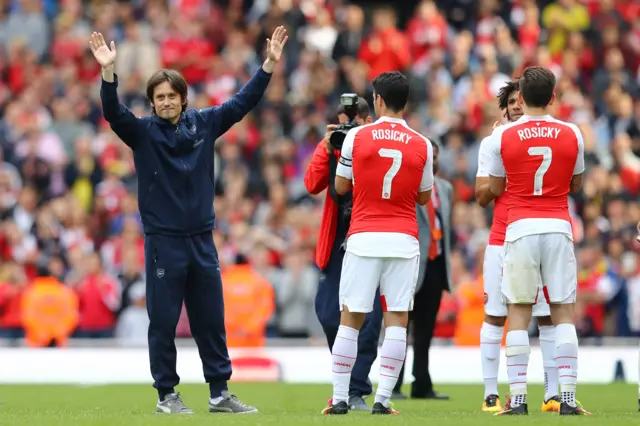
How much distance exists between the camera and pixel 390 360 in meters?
9.77

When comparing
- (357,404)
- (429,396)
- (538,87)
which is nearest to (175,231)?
(357,404)

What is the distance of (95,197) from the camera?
2034cm

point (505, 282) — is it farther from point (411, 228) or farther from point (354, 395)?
point (354, 395)

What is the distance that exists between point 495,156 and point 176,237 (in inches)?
93.4

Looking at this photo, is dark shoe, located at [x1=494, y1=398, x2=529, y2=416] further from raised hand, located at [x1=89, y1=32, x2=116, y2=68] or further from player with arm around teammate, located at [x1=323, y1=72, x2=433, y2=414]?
raised hand, located at [x1=89, y1=32, x2=116, y2=68]

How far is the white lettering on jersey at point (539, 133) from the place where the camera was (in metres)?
9.65

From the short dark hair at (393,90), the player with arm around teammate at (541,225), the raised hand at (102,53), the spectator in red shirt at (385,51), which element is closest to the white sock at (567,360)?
the player with arm around teammate at (541,225)

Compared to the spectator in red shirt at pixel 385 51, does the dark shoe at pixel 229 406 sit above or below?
below

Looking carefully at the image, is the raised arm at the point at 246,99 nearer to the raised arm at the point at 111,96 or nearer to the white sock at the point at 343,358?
the raised arm at the point at 111,96

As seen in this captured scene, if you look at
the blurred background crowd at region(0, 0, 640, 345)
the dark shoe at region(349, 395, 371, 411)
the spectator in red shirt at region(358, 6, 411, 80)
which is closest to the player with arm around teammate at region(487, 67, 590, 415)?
the dark shoe at region(349, 395, 371, 411)

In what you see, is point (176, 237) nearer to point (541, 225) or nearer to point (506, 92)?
point (541, 225)

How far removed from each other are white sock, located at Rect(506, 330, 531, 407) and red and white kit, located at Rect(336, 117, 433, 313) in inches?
30.6

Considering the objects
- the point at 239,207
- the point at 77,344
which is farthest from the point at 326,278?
the point at 239,207

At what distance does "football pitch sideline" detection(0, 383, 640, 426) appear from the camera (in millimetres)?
9195
